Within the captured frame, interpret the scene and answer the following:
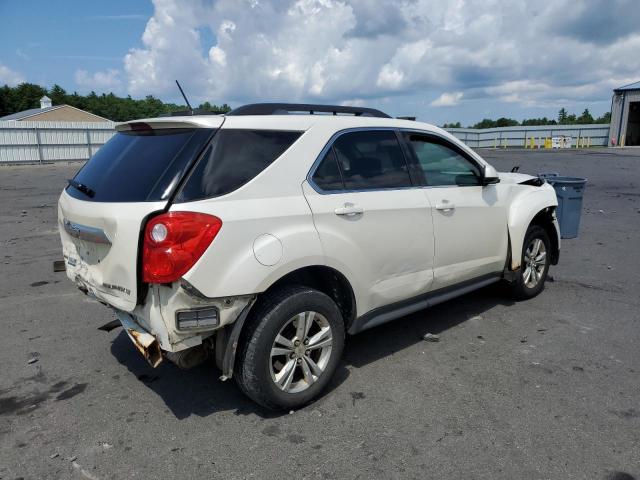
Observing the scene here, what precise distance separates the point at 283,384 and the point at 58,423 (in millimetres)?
1439

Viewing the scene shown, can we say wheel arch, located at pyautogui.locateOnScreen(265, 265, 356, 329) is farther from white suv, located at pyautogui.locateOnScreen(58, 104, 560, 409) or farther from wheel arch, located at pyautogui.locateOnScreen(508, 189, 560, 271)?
wheel arch, located at pyautogui.locateOnScreen(508, 189, 560, 271)

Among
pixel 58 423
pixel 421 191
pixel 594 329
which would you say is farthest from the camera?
pixel 594 329

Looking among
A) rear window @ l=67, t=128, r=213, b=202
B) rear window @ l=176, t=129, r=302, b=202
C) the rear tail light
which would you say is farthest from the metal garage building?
the rear tail light

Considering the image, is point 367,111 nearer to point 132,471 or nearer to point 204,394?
point 204,394

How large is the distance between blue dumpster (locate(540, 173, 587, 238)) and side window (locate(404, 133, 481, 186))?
2971 millimetres

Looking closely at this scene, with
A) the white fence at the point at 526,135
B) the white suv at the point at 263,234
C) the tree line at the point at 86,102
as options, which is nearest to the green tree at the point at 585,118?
the white fence at the point at 526,135

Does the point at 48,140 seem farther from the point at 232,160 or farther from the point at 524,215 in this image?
the point at 232,160

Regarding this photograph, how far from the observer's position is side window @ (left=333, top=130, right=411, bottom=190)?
3.54m

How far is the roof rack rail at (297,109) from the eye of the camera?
3338 mm

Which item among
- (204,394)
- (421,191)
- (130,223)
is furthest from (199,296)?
(421,191)

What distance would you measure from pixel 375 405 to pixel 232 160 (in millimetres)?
1845

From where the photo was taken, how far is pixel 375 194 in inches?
142

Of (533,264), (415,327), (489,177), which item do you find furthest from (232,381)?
(533,264)

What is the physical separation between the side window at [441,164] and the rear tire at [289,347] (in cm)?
152
